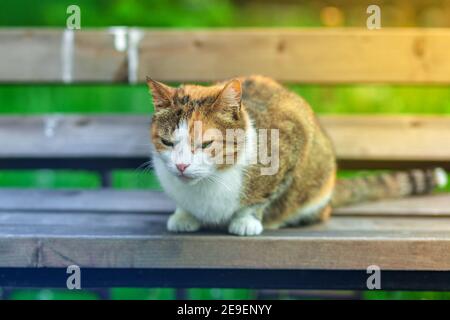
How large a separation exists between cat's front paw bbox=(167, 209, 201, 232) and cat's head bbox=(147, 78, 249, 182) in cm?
17

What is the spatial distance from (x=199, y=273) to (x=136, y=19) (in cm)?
248

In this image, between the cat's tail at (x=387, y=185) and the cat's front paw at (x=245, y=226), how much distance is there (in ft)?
1.63

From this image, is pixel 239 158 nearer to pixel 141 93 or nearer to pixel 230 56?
pixel 230 56

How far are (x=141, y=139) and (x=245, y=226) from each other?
849mm

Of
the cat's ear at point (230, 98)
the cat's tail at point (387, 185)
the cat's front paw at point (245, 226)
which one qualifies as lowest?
the cat's front paw at point (245, 226)

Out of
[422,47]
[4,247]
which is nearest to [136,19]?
[422,47]

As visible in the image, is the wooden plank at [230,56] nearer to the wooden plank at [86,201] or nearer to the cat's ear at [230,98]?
the wooden plank at [86,201]

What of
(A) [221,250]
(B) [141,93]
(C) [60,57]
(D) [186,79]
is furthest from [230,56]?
(A) [221,250]

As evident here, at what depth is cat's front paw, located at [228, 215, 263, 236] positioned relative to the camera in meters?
1.79

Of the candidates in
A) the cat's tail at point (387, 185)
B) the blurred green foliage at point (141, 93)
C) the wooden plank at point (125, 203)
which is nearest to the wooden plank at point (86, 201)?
the wooden plank at point (125, 203)

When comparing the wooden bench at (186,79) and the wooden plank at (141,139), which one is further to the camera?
the wooden plank at (141,139)

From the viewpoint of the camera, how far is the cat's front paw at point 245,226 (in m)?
1.79

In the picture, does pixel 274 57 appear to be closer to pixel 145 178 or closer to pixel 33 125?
pixel 145 178

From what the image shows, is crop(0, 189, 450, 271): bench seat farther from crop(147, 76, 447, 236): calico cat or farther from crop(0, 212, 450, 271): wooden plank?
crop(147, 76, 447, 236): calico cat
